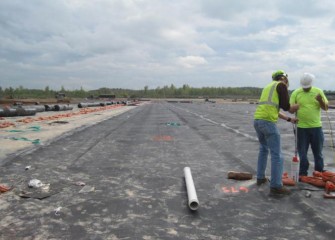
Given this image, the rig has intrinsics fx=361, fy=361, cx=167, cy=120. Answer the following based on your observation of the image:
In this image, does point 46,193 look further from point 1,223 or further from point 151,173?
point 151,173

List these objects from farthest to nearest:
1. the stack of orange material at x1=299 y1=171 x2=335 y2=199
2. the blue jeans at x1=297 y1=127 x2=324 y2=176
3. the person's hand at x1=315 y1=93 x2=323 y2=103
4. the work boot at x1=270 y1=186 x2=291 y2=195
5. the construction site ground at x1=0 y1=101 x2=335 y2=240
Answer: the blue jeans at x1=297 y1=127 x2=324 y2=176, the person's hand at x1=315 y1=93 x2=323 y2=103, the stack of orange material at x1=299 y1=171 x2=335 y2=199, the work boot at x1=270 y1=186 x2=291 y2=195, the construction site ground at x1=0 y1=101 x2=335 y2=240

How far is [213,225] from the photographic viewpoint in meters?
4.55

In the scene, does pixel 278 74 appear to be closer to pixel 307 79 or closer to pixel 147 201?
pixel 307 79

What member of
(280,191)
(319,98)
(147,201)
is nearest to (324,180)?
(280,191)

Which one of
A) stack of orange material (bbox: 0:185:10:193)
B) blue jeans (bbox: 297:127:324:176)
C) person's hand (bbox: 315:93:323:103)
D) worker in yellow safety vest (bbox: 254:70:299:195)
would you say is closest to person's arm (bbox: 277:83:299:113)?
worker in yellow safety vest (bbox: 254:70:299:195)

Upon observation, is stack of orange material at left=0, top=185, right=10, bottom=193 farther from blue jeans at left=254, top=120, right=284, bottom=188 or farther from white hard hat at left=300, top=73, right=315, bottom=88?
white hard hat at left=300, top=73, right=315, bottom=88

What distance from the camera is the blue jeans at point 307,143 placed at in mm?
6840

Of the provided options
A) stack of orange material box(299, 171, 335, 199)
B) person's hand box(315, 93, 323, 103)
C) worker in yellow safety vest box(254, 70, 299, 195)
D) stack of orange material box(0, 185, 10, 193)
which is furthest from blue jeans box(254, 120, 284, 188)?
stack of orange material box(0, 185, 10, 193)

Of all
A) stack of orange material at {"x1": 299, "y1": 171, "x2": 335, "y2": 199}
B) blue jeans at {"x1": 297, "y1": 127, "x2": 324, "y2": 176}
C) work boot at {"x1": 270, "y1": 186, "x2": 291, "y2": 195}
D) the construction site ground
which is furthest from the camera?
blue jeans at {"x1": 297, "y1": 127, "x2": 324, "y2": 176}

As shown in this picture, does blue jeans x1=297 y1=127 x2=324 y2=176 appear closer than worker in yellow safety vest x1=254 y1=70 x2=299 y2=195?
No

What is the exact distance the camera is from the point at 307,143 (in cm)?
696

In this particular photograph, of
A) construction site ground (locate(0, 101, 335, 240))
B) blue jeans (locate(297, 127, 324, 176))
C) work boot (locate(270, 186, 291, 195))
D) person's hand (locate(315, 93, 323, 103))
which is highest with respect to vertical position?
person's hand (locate(315, 93, 323, 103))

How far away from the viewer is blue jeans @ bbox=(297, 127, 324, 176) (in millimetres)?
6840

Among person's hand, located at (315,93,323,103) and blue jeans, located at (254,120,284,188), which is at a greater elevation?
person's hand, located at (315,93,323,103)
